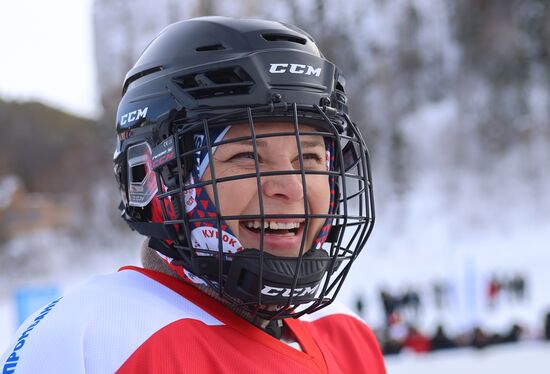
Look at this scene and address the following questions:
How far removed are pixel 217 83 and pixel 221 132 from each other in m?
0.10

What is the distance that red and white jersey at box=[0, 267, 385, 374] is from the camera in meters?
1.01

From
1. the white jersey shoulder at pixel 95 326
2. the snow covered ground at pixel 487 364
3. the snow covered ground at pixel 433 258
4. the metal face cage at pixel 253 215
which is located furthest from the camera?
the snow covered ground at pixel 433 258

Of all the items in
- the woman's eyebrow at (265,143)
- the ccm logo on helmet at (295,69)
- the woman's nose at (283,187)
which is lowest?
the woman's nose at (283,187)

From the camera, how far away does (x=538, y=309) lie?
9.99 meters

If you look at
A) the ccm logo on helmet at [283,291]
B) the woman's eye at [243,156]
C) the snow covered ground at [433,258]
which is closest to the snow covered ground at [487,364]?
the snow covered ground at [433,258]

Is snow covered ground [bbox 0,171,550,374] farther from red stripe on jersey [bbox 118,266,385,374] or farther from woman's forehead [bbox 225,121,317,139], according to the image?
woman's forehead [bbox 225,121,317,139]

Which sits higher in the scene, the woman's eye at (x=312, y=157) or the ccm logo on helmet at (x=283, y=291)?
the woman's eye at (x=312, y=157)

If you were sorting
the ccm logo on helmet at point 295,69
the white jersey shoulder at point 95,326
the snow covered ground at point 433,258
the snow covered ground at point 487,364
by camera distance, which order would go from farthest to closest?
the snow covered ground at point 433,258 → the snow covered ground at point 487,364 → the ccm logo on helmet at point 295,69 → the white jersey shoulder at point 95,326

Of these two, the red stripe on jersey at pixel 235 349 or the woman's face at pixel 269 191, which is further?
the woman's face at pixel 269 191

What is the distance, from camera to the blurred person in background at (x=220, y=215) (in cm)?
106

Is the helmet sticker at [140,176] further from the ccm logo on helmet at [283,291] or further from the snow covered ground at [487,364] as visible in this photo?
the snow covered ground at [487,364]

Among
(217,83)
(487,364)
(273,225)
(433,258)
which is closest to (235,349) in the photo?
(273,225)

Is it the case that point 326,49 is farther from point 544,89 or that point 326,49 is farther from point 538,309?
point 538,309

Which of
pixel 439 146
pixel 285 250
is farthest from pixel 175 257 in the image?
pixel 439 146
